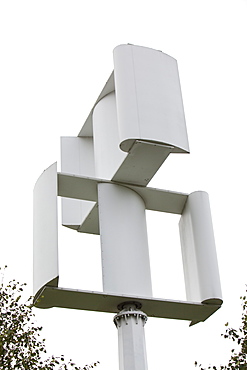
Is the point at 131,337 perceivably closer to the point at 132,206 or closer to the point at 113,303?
the point at 113,303

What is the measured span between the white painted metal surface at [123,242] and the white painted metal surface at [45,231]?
1.17 m

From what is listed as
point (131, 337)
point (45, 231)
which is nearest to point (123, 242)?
point (45, 231)

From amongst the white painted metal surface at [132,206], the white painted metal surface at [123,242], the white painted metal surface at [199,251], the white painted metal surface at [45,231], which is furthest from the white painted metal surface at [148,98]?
the white painted metal surface at [45,231]

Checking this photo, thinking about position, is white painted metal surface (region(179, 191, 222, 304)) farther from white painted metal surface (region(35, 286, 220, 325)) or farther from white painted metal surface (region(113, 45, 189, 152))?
white painted metal surface (region(113, 45, 189, 152))

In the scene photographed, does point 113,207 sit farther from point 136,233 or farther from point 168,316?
point 168,316

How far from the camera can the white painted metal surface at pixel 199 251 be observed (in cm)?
1589

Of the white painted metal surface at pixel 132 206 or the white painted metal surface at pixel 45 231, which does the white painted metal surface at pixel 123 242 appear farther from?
the white painted metal surface at pixel 45 231

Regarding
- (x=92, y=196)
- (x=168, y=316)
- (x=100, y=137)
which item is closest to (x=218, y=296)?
(x=168, y=316)

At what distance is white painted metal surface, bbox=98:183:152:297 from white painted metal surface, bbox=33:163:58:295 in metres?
1.17

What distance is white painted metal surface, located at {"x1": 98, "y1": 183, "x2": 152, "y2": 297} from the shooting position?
50.0 ft

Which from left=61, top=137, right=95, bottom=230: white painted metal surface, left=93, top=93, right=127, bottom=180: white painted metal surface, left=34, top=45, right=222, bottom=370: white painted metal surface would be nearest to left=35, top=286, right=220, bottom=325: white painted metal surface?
left=34, top=45, right=222, bottom=370: white painted metal surface

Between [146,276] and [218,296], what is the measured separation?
1668 mm

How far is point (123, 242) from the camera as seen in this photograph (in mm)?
15703

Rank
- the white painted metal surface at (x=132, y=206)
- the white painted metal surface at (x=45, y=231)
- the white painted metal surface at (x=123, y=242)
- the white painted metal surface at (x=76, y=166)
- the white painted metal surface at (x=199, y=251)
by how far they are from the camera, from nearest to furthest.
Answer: the white painted metal surface at (x=45, y=231)
the white painted metal surface at (x=132, y=206)
the white painted metal surface at (x=123, y=242)
the white painted metal surface at (x=199, y=251)
the white painted metal surface at (x=76, y=166)
